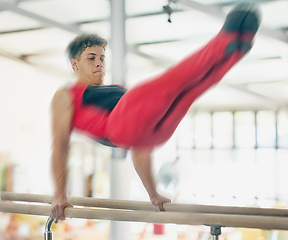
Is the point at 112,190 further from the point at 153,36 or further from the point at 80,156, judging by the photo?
the point at 80,156

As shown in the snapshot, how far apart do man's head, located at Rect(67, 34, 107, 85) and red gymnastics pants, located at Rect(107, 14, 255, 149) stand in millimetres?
295

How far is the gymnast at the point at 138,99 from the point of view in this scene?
1.42m

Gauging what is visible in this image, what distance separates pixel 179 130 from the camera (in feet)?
50.4

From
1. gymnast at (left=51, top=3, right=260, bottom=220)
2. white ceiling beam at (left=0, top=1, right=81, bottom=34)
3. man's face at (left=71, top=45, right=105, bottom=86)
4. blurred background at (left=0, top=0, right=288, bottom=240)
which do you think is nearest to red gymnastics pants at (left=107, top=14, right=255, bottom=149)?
gymnast at (left=51, top=3, right=260, bottom=220)

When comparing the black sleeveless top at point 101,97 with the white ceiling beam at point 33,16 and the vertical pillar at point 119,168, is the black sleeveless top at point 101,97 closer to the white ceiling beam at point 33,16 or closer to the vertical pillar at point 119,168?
the vertical pillar at point 119,168

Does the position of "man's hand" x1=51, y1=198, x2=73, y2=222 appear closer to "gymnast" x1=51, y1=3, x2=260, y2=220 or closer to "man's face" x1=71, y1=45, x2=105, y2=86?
"gymnast" x1=51, y1=3, x2=260, y2=220

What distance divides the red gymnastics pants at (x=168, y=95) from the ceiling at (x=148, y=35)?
422 centimetres

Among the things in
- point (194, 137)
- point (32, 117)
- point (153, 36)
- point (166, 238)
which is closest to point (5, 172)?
point (32, 117)

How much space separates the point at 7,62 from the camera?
9.77 meters

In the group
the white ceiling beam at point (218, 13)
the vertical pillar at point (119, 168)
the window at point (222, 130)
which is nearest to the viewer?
the vertical pillar at point (119, 168)

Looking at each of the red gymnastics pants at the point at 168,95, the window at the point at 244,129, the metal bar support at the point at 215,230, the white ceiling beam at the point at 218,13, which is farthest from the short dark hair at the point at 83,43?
the window at the point at 244,129

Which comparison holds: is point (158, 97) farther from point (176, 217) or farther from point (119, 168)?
point (119, 168)

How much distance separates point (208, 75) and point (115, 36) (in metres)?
3.77

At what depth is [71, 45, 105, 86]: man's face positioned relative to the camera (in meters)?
1.95
